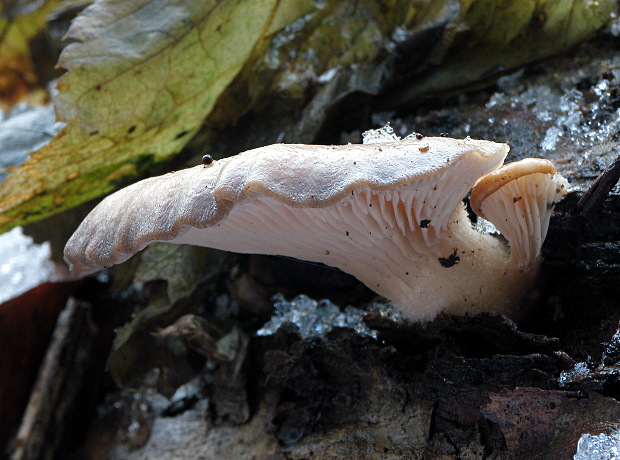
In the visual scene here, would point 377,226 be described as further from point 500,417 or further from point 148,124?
point 148,124

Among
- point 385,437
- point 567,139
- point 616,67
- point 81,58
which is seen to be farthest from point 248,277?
point 616,67

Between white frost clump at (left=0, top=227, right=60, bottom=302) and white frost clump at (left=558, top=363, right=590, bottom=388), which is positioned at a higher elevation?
white frost clump at (left=558, top=363, right=590, bottom=388)

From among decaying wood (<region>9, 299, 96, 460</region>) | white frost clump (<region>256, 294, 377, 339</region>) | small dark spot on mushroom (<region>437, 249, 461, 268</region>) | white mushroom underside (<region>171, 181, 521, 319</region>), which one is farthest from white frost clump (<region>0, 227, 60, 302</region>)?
small dark spot on mushroom (<region>437, 249, 461, 268</region>)

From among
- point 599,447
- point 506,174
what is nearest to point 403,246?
point 506,174

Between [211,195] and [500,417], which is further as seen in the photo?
[500,417]

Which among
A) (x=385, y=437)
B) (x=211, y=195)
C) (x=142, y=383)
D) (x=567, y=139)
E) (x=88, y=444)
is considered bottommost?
(x=88, y=444)

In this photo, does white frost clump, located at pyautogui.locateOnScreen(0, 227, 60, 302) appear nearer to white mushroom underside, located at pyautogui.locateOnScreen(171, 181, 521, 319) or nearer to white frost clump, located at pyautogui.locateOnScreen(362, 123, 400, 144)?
white mushroom underside, located at pyautogui.locateOnScreen(171, 181, 521, 319)
